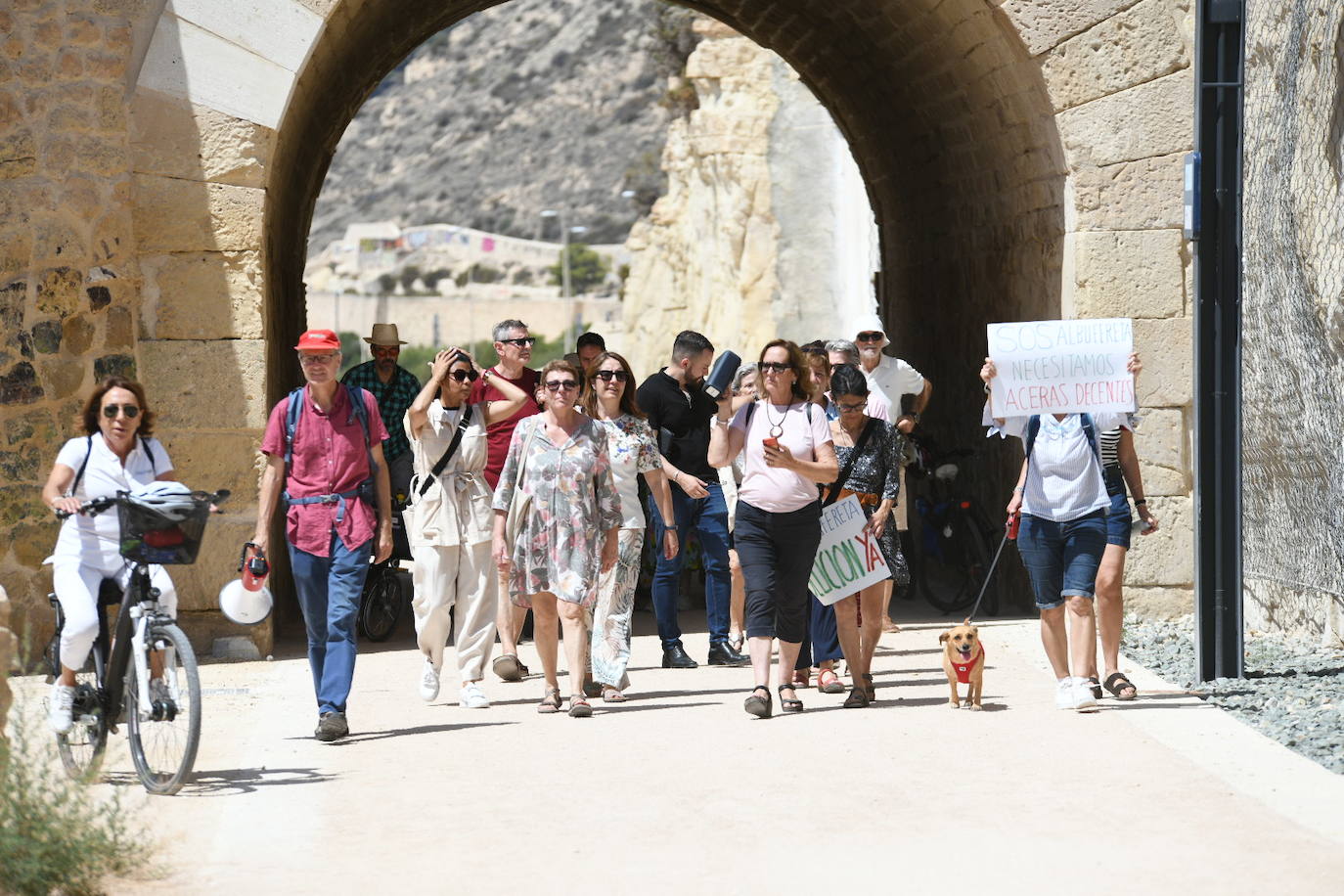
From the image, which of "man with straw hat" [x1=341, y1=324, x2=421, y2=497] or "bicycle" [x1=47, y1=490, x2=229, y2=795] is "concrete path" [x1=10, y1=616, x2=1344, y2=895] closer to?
"bicycle" [x1=47, y1=490, x2=229, y2=795]

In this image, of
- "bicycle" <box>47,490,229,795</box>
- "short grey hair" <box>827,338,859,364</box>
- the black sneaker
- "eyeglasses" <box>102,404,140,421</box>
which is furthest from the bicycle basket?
"short grey hair" <box>827,338,859,364</box>

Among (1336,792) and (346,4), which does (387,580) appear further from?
(1336,792)

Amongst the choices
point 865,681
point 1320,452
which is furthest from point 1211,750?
point 1320,452

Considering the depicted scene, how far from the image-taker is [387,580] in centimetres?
1080

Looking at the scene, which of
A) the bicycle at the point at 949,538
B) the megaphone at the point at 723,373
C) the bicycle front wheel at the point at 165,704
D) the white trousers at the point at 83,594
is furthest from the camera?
the bicycle at the point at 949,538

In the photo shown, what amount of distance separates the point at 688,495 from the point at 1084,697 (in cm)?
251

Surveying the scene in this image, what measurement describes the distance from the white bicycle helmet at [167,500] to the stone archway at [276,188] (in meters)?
3.46

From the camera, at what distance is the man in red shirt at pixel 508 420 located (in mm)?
8422

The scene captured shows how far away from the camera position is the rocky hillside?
90562mm

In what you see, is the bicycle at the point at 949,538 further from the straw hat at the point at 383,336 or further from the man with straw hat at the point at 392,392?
the straw hat at the point at 383,336

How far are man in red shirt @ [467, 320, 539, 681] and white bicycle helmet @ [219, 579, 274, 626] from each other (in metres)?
1.68

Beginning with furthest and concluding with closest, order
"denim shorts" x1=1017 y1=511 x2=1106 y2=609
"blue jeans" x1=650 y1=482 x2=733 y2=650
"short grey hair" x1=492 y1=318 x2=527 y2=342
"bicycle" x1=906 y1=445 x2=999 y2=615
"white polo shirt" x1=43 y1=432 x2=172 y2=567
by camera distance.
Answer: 1. "bicycle" x1=906 y1=445 x2=999 y2=615
2. "blue jeans" x1=650 y1=482 x2=733 y2=650
3. "short grey hair" x1=492 y1=318 x2=527 y2=342
4. "denim shorts" x1=1017 y1=511 x2=1106 y2=609
5. "white polo shirt" x1=43 y1=432 x2=172 y2=567

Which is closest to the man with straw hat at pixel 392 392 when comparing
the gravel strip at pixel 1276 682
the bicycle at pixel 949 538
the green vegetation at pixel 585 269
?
the bicycle at pixel 949 538

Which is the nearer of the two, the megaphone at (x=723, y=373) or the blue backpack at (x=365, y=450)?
the blue backpack at (x=365, y=450)
